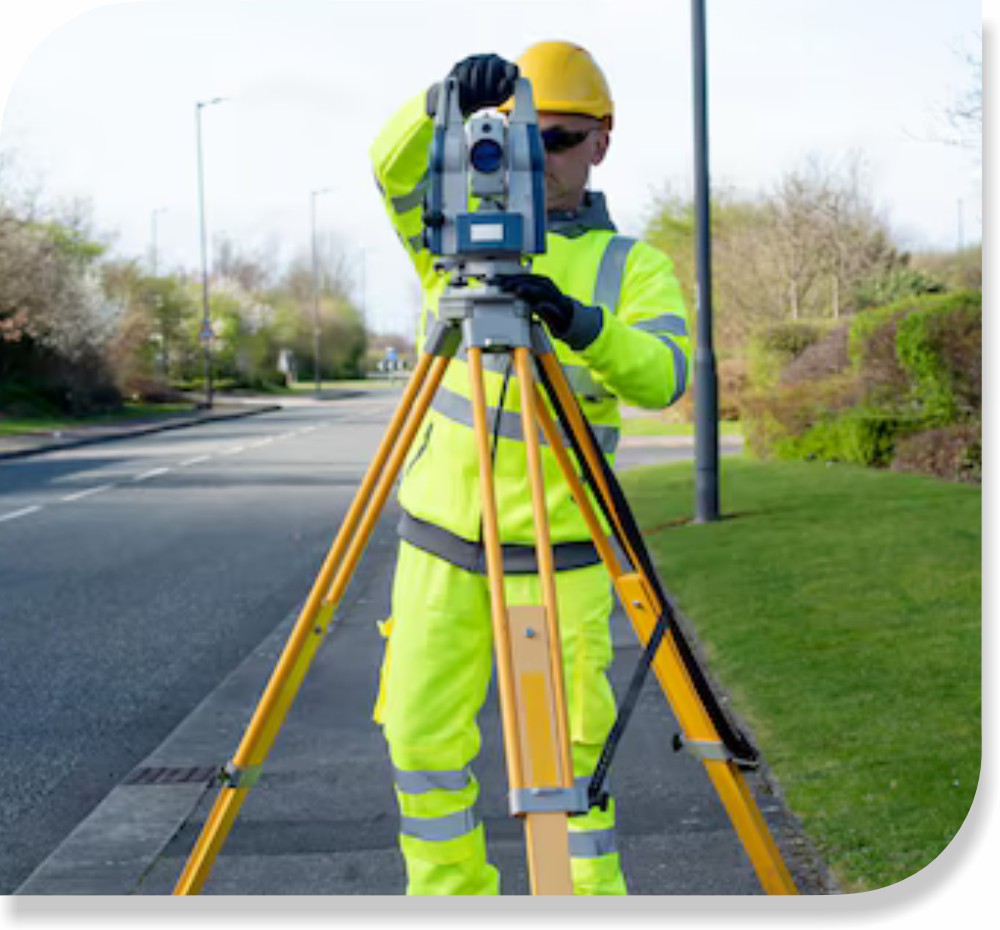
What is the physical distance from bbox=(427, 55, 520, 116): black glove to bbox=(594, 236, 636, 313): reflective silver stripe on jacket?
526 millimetres

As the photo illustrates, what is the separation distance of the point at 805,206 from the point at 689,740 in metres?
14.1

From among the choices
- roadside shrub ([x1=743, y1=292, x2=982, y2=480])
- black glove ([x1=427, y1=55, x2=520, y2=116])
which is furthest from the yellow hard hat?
roadside shrub ([x1=743, y1=292, x2=982, y2=480])

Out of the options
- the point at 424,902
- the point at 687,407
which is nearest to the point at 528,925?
the point at 424,902

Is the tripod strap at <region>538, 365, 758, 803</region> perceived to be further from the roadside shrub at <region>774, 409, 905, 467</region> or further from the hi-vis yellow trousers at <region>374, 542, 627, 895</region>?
the roadside shrub at <region>774, 409, 905, 467</region>

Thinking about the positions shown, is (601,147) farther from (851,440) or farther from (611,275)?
(851,440)

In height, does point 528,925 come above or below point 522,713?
below

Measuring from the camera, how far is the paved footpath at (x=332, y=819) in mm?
3990

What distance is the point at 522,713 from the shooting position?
9.16 feet

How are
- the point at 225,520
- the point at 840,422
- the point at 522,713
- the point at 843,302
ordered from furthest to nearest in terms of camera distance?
1. the point at 843,302
2. the point at 840,422
3. the point at 225,520
4. the point at 522,713

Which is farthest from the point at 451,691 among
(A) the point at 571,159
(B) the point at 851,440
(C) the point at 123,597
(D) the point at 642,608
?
(B) the point at 851,440

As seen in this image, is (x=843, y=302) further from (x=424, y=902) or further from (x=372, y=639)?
(x=424, y=902)

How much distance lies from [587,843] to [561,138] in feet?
4.91

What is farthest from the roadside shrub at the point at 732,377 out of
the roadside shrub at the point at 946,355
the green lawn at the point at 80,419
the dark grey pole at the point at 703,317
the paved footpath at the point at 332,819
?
the paved footpath at the point at 332,819

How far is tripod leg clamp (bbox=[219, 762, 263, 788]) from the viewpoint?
3.20m
